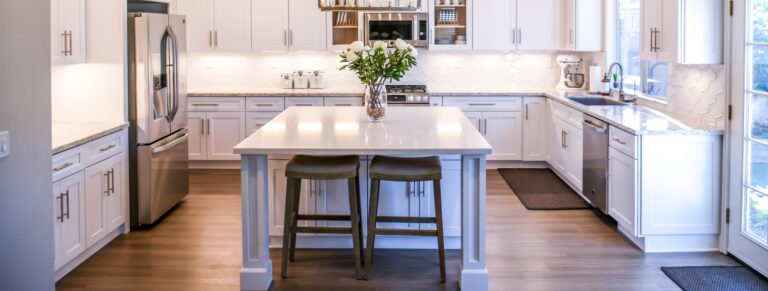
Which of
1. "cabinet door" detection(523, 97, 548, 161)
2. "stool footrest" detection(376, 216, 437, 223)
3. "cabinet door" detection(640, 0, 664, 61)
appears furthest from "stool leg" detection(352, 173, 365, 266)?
"cabinet door" detection(523, 97, 548, 161)

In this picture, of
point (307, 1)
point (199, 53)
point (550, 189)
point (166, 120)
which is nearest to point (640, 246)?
point (550, 189)

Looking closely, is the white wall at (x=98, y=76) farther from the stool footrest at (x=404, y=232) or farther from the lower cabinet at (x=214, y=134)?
the lower cabinet at (x=214, y=134)

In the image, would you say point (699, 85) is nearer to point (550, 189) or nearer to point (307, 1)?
point (550, 189)

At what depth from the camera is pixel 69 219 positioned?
14.9ft

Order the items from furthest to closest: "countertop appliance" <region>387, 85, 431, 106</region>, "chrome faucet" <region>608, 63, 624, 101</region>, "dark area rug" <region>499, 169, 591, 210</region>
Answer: "countertop appliance" <region>387, 85, 431, 106</region> → "chrome faucet" <region>608, 63, 624, 101</region> → "dark area rug" <region>499, 169, 591, 210</region>

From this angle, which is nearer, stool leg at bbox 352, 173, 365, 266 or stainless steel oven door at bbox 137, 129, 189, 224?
stool leg at bbox 352, 173, 365, 266

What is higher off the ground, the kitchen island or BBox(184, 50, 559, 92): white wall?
BBox(184, 50, 559, 92): white wall

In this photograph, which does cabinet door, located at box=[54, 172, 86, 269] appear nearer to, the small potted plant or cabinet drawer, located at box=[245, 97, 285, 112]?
the small potted plant

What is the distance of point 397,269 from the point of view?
184 inches

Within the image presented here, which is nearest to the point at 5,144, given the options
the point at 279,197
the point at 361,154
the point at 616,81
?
the point at 361,154

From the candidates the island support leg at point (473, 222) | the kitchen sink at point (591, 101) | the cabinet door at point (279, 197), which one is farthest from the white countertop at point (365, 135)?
the kitchen sink at point (591, 101)

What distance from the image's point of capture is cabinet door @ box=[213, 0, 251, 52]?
818cm

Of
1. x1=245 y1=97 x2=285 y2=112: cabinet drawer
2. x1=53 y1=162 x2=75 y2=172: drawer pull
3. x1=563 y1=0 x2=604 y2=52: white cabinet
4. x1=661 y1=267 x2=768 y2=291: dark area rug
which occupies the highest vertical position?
x1=563 y1=0 x2=604 y2=52: white cabinet

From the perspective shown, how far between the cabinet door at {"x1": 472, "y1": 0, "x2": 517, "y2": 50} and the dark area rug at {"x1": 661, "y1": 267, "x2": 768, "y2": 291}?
4.08 m
